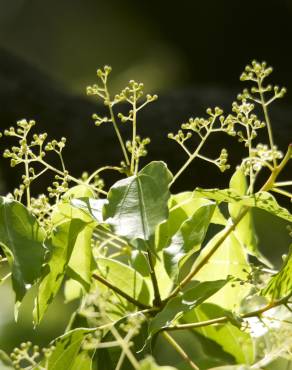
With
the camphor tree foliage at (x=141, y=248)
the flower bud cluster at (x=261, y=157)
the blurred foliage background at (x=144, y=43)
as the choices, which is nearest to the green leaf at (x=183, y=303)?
the camphor tree foliage at (x=141, y=248)

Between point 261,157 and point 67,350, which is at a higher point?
point 261,157

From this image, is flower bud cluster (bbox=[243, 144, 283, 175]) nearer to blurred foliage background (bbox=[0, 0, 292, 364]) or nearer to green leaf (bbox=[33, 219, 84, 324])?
green leaf (bbox=[33, 219, 84, 324])

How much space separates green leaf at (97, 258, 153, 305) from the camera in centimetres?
80

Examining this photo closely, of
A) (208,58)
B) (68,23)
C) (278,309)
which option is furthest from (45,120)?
(68,23)

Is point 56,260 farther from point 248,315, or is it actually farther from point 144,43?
point 144,43

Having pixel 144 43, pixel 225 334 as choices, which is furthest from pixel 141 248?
pixel 144 43

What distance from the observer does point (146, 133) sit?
1.94 meters

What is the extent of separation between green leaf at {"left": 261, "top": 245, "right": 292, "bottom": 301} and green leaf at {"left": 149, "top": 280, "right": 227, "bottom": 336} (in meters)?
0.04

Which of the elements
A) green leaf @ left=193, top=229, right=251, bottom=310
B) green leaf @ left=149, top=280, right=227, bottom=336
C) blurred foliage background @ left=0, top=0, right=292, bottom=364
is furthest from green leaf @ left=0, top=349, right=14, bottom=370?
blurred foliage background @ left=0, top=0, right=292, bottom=364

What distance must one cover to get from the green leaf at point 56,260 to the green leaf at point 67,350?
33 millimetres

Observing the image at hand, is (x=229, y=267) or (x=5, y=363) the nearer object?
(x=5, y=363)

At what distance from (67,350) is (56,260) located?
3.3 inches

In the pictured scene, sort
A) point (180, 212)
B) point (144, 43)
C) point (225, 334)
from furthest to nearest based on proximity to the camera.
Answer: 1. point (144, 43)
2. point (225, 334)
3. point (180, 212)

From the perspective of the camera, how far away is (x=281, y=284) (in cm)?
71
